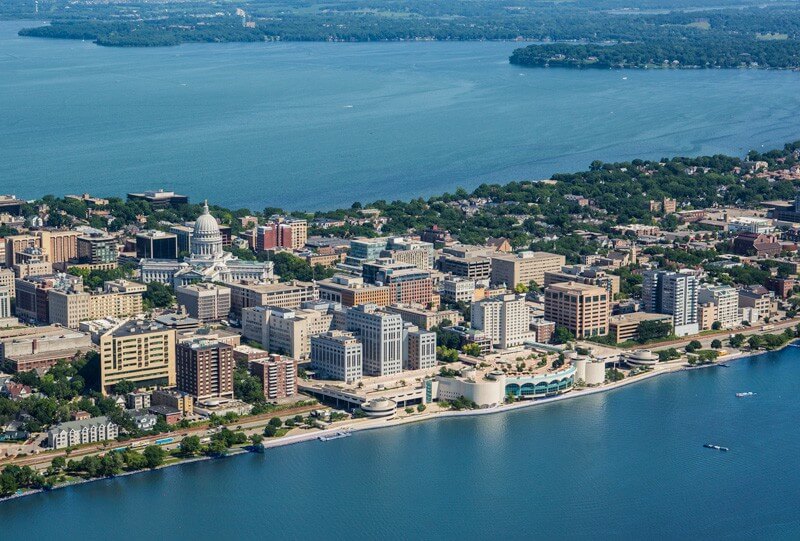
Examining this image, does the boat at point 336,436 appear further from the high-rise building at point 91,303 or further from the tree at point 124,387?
the high-rise building at point 91,303

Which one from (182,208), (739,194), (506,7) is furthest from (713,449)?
(506,7)

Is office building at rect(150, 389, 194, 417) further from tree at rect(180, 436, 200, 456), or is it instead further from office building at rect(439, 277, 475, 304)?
office building at rect(439, 277, 475, 304)

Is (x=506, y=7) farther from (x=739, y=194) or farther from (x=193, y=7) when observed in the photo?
(x=739, y=194)

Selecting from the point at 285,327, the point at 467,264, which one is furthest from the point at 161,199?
the point at 285,327

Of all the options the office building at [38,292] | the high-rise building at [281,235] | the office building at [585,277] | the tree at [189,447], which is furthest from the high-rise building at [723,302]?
the tree at [189,447]

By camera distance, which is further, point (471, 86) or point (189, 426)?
point (471, 86)
